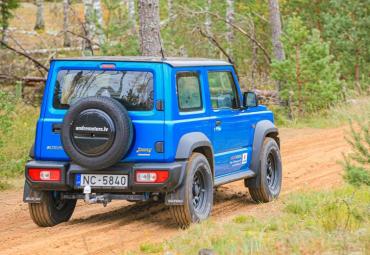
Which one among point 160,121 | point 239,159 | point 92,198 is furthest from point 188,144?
point 239,159

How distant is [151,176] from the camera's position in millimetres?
9312

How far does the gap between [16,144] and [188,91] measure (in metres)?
7.39

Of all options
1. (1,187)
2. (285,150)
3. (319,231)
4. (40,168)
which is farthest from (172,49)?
(319,231)

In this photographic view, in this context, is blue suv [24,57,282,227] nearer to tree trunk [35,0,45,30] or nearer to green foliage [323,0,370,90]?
green foliage [323,0,370,90]

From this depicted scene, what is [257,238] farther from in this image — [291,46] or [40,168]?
[291,46]

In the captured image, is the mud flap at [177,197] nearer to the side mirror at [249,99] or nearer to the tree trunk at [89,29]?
the side mirror at [249,99]

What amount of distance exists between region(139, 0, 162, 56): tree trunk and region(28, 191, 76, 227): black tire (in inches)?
257

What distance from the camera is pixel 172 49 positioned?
23.8 m

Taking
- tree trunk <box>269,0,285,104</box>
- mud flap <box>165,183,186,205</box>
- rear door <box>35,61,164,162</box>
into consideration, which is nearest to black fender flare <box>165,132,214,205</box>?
mud flap <box>165,183,186,205</box>

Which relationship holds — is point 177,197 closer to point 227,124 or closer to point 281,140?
point 227,124

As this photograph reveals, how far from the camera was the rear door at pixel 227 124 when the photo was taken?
417 inches

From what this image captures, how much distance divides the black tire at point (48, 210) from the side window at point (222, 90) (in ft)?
7.23

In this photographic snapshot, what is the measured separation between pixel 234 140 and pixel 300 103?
11603 millimetres

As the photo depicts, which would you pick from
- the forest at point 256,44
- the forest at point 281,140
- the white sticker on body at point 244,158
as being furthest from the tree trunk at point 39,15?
the white sticker on body at point 244,158
